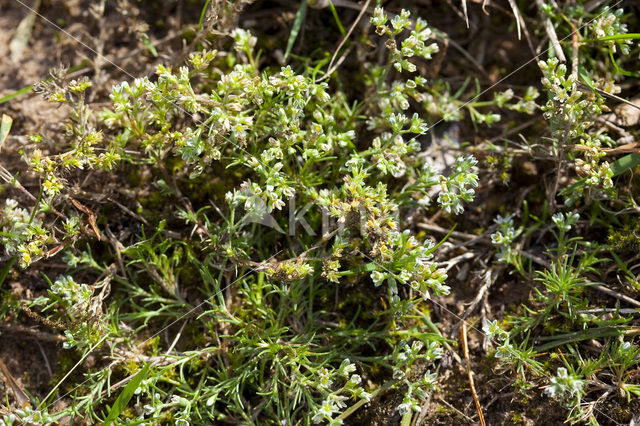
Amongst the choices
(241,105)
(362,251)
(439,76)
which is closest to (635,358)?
(362,251)

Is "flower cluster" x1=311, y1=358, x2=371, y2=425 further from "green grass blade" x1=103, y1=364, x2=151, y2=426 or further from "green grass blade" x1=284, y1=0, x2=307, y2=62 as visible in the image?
"green grass blade" x1=284, y1=0, x2=307, y2=62

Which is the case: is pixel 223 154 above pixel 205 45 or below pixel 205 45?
below

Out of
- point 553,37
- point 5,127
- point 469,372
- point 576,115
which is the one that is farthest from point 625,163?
point 5,127

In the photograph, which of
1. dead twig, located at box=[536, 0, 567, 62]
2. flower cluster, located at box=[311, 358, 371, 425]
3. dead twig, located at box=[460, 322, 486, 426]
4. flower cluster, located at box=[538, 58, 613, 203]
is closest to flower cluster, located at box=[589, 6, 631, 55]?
dead twig, located at box=[536, 0, 567, 62]

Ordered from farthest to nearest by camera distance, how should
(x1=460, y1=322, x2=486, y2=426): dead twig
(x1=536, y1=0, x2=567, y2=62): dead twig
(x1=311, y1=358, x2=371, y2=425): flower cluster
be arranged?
(x1=536, y1=0, x2=567, y2=62): dead twig, (x1=460, y1=322, x2=486, y2=426): dead twig, (x1=311, y1=358, x2=371, y2=425): flower cluster

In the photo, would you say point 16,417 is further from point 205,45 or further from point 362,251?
point 205,45

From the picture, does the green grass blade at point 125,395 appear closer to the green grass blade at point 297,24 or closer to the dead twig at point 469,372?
the dead twig at point 469,372

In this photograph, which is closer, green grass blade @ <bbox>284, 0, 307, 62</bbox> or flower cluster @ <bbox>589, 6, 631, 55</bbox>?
flower cluster @ <bbox>589, 6, 631, 55</bbox>
